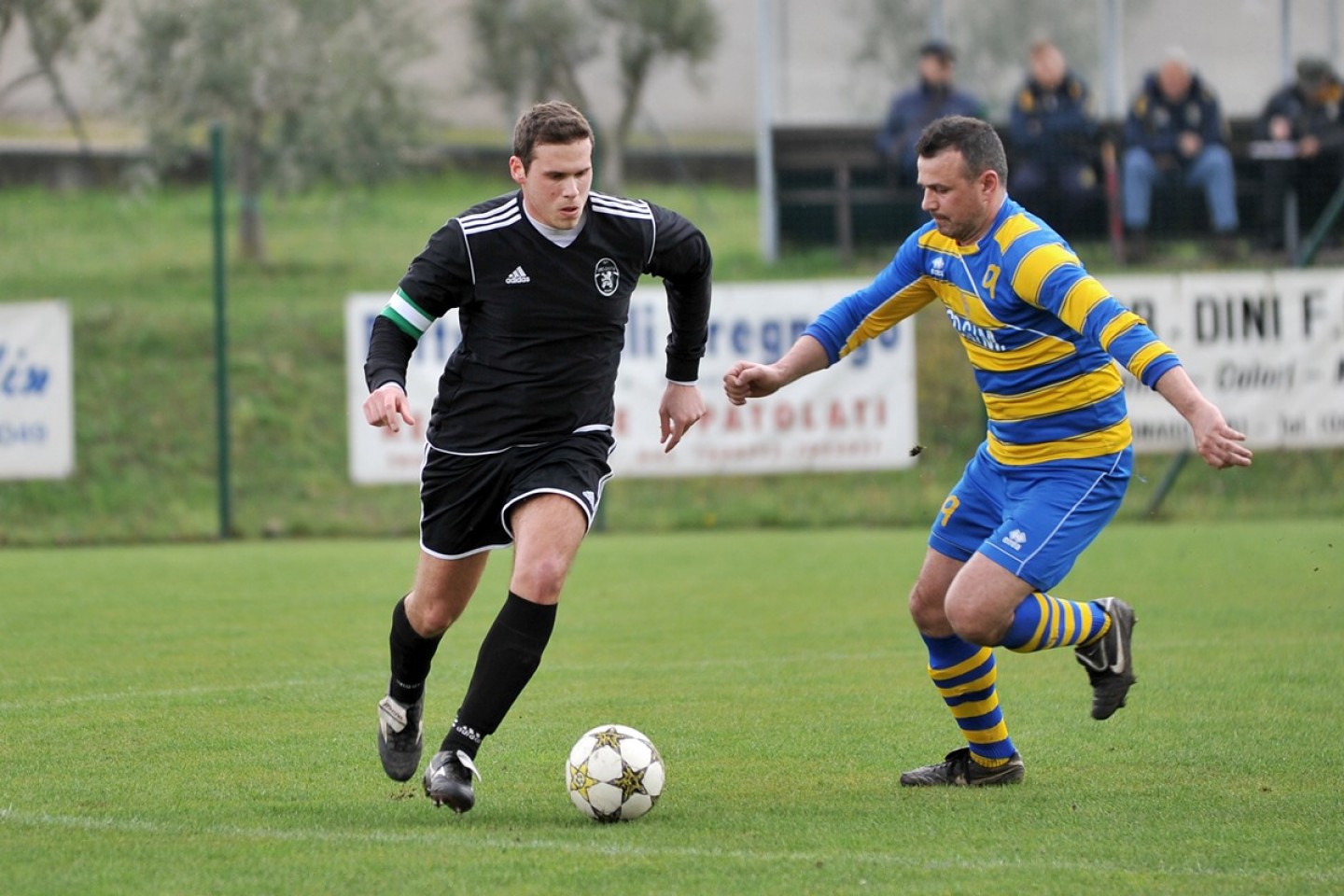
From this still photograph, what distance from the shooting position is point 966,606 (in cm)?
569

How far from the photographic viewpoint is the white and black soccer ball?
526cm

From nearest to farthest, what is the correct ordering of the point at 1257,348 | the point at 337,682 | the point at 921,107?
the point at 337,682, the point at 1257,348, the point at 921,107

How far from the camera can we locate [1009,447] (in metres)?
5.99

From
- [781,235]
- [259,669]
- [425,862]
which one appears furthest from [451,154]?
[425,862]

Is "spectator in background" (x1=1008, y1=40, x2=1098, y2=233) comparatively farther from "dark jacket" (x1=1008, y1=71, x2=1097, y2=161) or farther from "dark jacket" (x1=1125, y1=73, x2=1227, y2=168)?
"dark jacket" (x1=1125, y1=73, x2=1227, y2=168)

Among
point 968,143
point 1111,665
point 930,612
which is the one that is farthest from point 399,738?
point 968,143

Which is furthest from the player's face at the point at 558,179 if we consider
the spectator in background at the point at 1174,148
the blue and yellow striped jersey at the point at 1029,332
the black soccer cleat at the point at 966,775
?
the spectator in background at the point at 1174,148

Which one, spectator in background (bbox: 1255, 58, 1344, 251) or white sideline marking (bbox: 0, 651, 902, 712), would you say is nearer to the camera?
white sideline marking (bbox: 0, 651, 902, 712)

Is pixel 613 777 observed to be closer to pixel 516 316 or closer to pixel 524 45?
pixel 516 316

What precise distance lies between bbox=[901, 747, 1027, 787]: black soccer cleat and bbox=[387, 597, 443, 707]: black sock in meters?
1.62

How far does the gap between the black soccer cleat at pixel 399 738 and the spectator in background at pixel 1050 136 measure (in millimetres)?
12847

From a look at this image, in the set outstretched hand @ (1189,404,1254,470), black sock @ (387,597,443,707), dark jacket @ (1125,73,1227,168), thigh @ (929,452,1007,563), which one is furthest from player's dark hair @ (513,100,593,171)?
dark jacket @ (1125,73,1227,168)

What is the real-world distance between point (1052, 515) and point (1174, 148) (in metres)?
12.4

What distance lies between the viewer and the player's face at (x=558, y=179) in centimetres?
546
